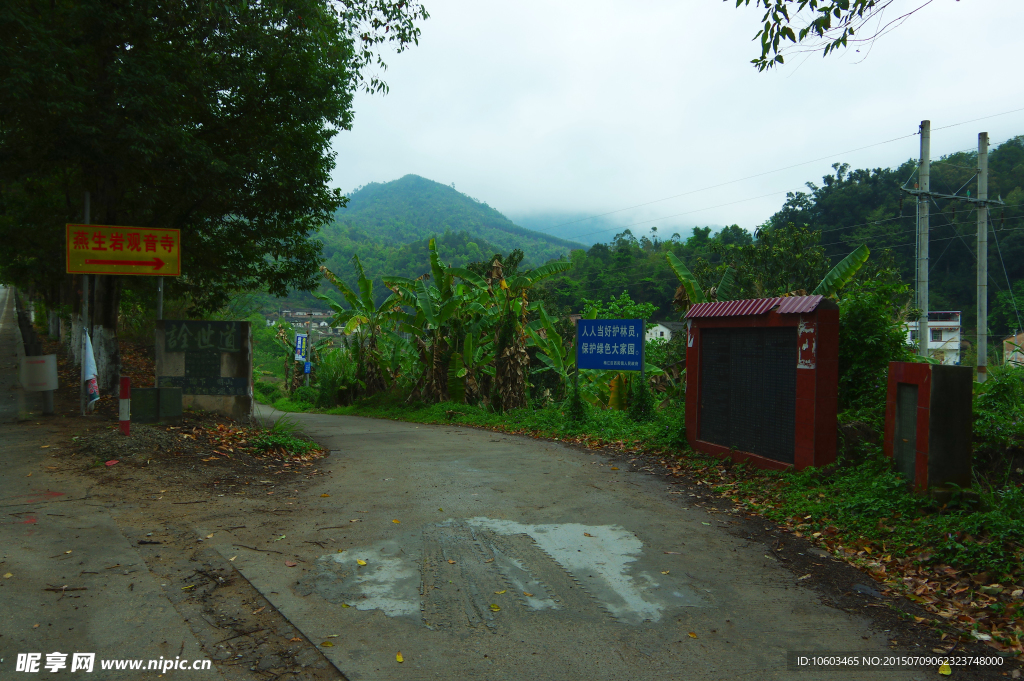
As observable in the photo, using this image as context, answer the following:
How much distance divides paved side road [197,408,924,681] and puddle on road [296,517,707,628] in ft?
0.05

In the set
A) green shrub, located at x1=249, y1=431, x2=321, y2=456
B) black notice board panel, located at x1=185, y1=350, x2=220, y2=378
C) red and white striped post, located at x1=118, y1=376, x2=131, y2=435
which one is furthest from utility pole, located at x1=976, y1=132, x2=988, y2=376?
red and white striped post, located at x1=118, y1=376, x2=131, y2=435

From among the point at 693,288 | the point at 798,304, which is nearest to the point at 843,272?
the point at 693,288

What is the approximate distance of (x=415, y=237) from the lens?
127562 millimetres

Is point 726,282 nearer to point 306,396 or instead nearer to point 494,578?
point 494,578

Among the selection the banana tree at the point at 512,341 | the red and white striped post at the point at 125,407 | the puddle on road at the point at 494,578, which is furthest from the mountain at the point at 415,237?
the puddle on road at the point at 494,578

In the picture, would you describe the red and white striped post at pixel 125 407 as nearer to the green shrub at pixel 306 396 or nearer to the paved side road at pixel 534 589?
A: the paved side road at pixel 534 589

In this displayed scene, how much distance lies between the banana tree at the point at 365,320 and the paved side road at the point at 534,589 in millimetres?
11550

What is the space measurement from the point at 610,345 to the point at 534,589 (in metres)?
8.46

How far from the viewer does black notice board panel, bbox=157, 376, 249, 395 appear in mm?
10633

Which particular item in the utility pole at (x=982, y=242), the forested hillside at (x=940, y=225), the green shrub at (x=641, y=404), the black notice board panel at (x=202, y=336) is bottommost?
the green shrub at (x=641, y=404)

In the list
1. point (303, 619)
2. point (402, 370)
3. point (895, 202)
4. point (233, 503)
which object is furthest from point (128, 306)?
point (895, 202)

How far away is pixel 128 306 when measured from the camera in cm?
2188

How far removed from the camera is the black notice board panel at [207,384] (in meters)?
10.6

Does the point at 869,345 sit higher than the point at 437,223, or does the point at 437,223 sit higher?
the point at 437,223
